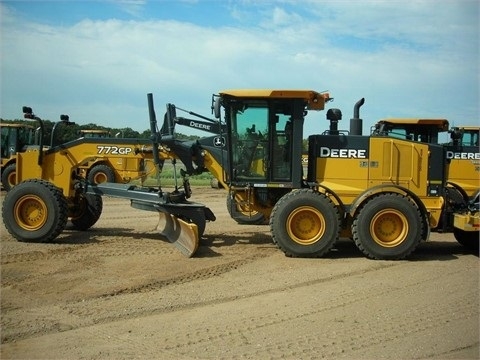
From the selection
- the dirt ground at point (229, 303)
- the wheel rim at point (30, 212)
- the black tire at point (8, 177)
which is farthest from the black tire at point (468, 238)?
the black tire at point (8, 177)

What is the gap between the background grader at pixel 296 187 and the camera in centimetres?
797

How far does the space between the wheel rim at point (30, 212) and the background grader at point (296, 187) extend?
0.02 meters

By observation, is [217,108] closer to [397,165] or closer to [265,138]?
[265,138]

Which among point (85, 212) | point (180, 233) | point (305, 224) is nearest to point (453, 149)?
point (305, 224)

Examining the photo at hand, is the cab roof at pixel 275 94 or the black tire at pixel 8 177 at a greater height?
the cab roof at pixel 275 94

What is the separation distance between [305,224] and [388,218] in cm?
130

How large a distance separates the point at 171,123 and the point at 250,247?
8.60 feet

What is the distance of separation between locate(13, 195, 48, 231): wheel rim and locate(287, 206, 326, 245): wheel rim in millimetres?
4264

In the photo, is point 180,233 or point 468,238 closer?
point 180,233

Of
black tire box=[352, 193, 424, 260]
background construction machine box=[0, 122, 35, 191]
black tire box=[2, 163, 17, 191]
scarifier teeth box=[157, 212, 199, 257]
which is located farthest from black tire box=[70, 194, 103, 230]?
background construction machine box=[0, 122, 35, 191]

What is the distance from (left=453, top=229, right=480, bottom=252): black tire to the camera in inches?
352

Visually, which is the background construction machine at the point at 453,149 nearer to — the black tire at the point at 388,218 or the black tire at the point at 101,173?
the black tire at the point at 388,218

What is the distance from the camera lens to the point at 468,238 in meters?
9.02

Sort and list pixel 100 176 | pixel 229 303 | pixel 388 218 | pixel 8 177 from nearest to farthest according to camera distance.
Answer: pixel 229 303 → pixel 388 218 → pixel 100 176 → pixel 8 177
